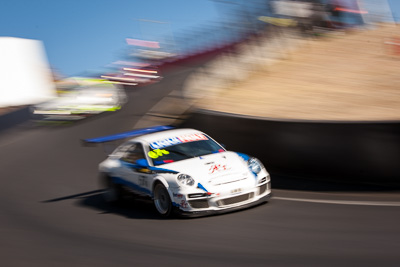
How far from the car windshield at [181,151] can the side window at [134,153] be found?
23cm

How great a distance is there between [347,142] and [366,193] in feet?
2.95

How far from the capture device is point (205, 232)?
786 centimetres

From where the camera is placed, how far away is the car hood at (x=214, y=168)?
8891 millimetres

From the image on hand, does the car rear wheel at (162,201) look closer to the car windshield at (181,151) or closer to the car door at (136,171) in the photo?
the car door at (136,171)

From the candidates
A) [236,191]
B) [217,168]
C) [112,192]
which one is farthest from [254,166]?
[112,192]

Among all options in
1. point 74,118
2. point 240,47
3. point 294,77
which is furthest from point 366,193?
point 240,47

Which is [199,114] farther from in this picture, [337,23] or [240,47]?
[337,23]

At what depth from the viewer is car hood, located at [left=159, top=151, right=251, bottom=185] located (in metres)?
8.89

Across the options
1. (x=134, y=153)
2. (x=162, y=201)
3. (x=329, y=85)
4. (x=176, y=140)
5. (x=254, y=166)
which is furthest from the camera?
(x=329, y=85)

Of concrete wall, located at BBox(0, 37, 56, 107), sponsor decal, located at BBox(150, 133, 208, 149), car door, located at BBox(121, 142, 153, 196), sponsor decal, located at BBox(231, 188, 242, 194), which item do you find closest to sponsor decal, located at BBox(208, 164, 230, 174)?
sponsor decal, located at BBox(231, 188, 242, 194)

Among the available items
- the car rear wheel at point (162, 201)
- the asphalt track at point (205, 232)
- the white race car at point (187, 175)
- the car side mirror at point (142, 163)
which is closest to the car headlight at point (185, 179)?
the white race car at point (187, 175)

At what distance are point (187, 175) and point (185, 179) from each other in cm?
8

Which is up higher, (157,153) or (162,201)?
(157,153)

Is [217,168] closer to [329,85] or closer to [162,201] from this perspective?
[162,201]
